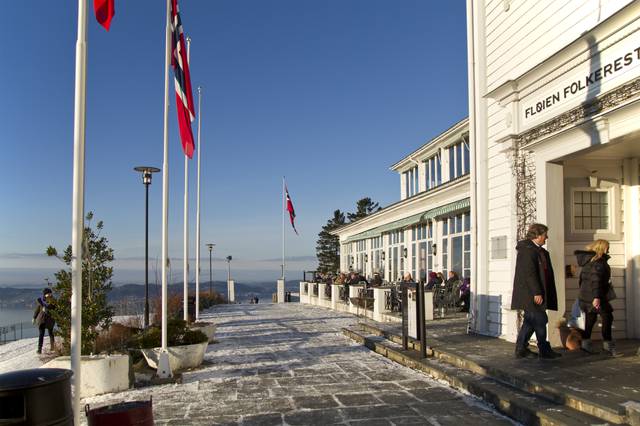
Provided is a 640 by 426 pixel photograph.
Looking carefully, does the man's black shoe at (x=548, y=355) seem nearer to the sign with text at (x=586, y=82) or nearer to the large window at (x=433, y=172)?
the sign with text at (x=586, y=82)

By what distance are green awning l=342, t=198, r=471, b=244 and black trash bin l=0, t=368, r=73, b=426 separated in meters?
12.0

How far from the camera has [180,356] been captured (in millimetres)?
8961

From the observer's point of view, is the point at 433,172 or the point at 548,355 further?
the point at 433,172

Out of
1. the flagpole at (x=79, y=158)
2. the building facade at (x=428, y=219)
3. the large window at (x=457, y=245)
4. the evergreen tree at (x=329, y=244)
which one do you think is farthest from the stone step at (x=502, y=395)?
the evergreen tree at (x=329, y=244)

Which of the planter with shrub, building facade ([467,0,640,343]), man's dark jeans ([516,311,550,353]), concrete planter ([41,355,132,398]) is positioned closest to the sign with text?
building facade ([467,0,640,343])

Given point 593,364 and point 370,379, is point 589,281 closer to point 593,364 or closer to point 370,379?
point 593,364

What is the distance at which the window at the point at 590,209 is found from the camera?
8.80 metres

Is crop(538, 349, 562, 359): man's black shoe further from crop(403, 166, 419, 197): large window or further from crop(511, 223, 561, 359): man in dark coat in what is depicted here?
crop(403, 166, 419, 197): large window

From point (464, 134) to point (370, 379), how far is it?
11657 millimetres

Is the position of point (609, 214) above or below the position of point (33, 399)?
above

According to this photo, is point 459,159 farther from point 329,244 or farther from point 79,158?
point 329,244

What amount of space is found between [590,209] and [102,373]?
7.47 meters

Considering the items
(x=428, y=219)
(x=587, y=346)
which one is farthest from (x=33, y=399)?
(x=428, y=219)

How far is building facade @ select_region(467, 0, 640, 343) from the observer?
7.05m
